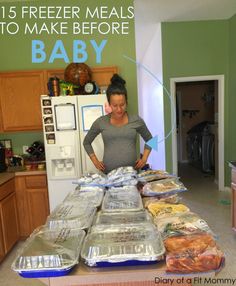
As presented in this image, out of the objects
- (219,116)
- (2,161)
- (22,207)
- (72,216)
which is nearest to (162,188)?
(72,216)

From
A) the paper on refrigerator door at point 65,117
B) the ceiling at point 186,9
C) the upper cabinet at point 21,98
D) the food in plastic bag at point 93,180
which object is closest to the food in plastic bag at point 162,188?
the food in plastic bag at point 93,180

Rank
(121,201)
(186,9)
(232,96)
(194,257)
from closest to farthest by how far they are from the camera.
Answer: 1. (194,257)
2. (121,201)
3. (186,9)
4. (232,96)

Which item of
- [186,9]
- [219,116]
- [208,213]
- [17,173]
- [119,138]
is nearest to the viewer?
[119,138]

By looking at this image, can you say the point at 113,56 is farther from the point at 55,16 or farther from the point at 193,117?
the point at 193,117

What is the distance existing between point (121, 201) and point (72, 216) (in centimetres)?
29

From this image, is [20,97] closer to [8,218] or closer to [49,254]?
[8,218]

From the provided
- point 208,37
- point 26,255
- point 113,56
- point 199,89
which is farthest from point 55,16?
point 199,89

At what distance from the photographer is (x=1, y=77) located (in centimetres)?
299

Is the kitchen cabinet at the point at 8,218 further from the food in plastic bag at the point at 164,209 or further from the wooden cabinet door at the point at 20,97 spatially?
the food in plastic bag at the point at 164,209

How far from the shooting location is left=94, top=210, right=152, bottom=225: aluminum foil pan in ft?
3.67

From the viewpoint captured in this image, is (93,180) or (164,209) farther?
(93,180)

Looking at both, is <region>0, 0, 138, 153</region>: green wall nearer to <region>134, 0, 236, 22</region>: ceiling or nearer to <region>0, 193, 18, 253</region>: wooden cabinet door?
<region>134, 0, 236, 22</region>: ceiling

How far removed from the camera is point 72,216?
3.86 ft

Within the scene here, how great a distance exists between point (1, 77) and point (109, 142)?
1.76m
